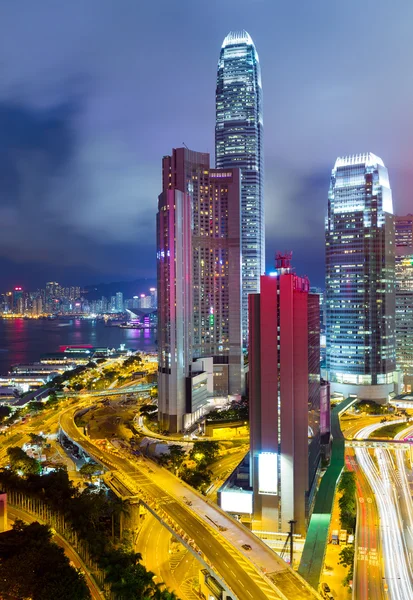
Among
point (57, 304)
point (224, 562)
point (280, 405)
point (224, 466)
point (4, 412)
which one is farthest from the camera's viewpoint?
point (57, 304)

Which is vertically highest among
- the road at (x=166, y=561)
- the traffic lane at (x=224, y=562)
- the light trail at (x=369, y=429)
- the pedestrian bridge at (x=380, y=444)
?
the traffic lane at (x=224, y=562)

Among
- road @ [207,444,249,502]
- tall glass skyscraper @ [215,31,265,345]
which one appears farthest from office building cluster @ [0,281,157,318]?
road @ [207,444,249,502]

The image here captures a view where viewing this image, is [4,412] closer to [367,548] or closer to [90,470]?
[90,470]

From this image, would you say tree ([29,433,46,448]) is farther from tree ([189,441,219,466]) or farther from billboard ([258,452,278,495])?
billboard ([258,452,278,495])

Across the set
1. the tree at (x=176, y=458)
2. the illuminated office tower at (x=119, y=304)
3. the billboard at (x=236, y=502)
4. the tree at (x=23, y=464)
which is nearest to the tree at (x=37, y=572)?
the billboard at (x=236, y=502)

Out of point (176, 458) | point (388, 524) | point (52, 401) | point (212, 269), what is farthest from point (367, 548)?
point (52, 401)

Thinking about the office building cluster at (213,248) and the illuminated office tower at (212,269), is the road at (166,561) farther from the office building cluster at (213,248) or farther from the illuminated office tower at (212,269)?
the illuminated office tower at (212,269)

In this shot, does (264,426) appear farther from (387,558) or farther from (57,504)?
(57,504)
